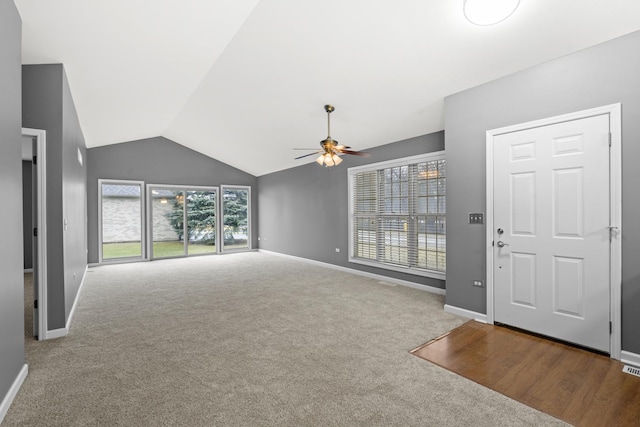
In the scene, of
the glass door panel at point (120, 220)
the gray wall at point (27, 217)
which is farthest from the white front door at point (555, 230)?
the gray wall at point (27, 217)

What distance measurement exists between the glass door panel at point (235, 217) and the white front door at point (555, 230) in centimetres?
762

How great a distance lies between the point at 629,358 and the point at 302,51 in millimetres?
4271

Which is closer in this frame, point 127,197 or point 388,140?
point 388,140

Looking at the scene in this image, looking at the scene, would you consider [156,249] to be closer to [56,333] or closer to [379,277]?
[56,333]

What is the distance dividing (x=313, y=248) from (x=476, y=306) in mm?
4328

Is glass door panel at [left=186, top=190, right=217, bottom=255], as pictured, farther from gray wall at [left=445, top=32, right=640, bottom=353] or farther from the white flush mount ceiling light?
the white flush mount ceiling light

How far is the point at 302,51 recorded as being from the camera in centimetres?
345

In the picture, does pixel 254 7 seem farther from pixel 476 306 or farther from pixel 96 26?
pixel 476 306

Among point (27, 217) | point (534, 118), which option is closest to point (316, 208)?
point (534, 118)

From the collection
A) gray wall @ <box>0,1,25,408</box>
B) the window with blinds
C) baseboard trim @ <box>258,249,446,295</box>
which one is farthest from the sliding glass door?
gray wall @ <box>0,1,25,408</box>

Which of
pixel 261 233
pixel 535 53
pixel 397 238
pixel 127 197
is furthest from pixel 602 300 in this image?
pixel 127 197

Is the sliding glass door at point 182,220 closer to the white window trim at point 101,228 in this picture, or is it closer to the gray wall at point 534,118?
the white window trim at point 101,228

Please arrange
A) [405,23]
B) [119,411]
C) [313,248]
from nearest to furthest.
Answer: [119,411]
[405,23]
[313,248]

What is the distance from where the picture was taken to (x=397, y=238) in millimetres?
5305
